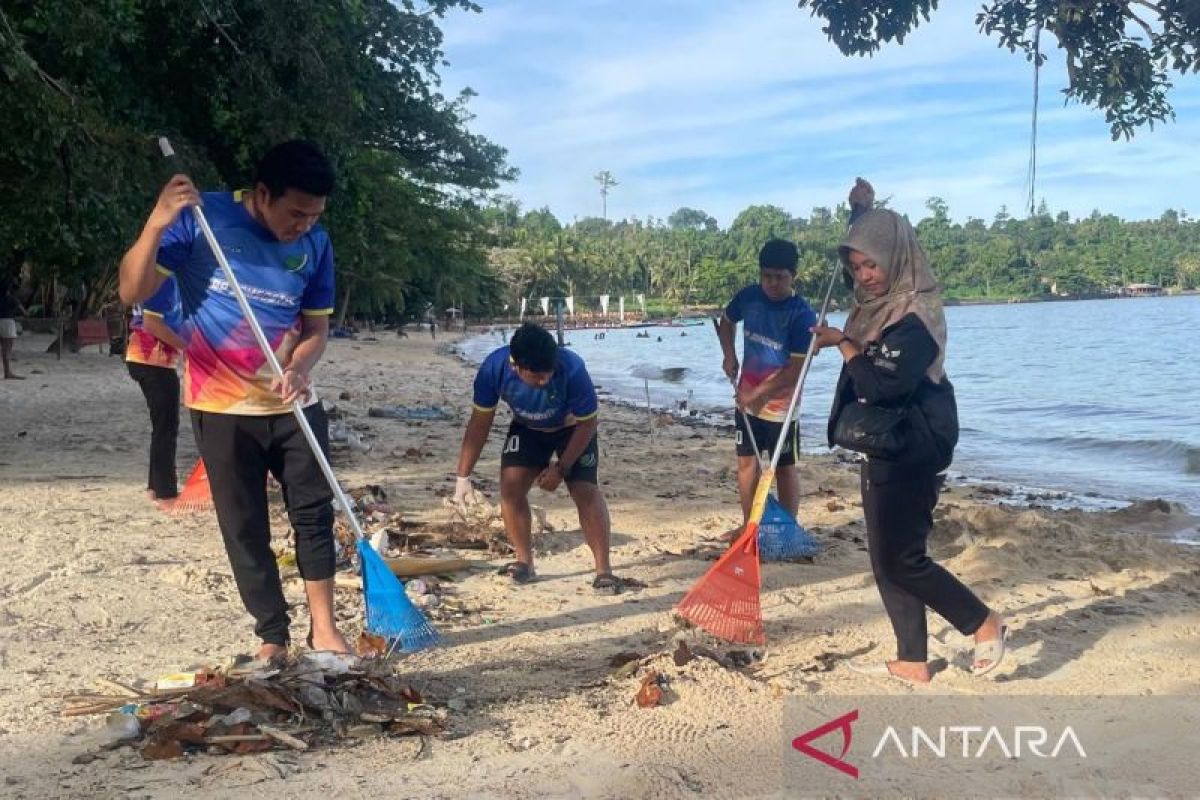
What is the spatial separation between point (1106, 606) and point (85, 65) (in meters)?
8.21

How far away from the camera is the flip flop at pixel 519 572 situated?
218 inches

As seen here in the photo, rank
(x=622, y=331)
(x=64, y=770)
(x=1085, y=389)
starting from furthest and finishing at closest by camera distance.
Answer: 1. (x=622, y=331)
2. (x=1085, y=389)
3. (x=64, y=770)

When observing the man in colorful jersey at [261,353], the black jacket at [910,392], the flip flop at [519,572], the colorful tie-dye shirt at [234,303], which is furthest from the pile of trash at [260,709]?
the flip flop at [519,572]

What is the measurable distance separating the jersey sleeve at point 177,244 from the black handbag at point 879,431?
235 centimetres

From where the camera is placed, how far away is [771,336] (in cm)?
621

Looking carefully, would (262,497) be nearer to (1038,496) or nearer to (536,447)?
(536,447)

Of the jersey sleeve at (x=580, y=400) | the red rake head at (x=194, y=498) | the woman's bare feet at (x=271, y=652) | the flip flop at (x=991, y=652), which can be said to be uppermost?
the jersey sleeve at (x=580, y=400)

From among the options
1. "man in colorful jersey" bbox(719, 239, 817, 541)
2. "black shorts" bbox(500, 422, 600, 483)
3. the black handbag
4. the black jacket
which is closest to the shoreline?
"man in colorful jersey" bbox(719, 239, 817, 541)

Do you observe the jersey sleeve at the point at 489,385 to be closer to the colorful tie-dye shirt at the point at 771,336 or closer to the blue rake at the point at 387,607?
the blue rake at the point at 387,607

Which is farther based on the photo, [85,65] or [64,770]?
[85,65]

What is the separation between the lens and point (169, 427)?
22.5 ft

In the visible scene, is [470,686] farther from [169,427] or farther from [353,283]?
[353,283]

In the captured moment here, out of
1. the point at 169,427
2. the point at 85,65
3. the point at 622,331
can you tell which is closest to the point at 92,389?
the point at 85,65

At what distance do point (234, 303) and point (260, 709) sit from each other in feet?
4.45
